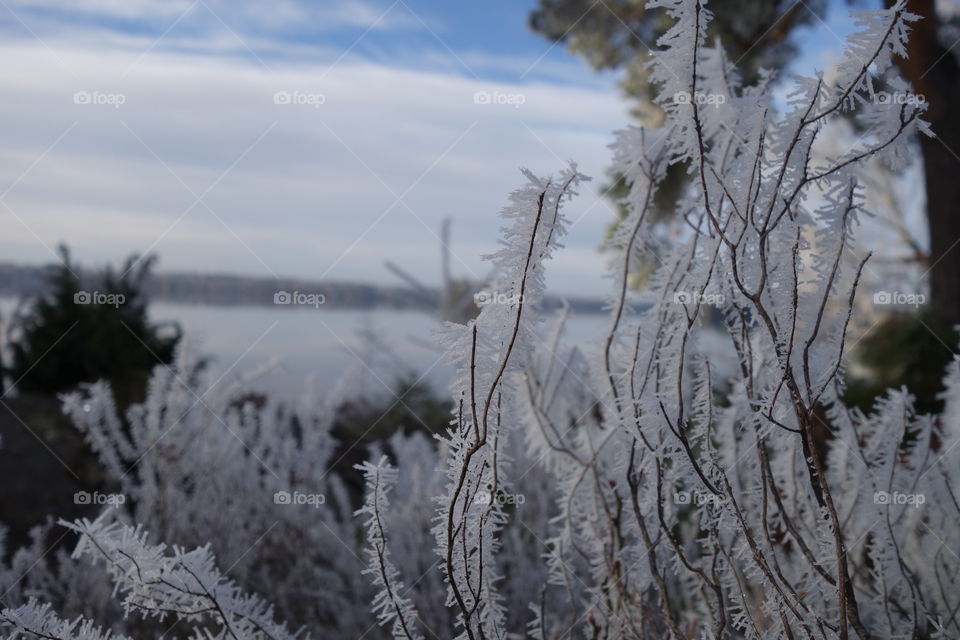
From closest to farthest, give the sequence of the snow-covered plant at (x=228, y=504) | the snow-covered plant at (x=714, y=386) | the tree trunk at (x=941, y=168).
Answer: the snow-covered plant at (x=714, y=386)
the snow-covered plant at (x=228, y=504)
the tree trunk at (x=941, y=168)

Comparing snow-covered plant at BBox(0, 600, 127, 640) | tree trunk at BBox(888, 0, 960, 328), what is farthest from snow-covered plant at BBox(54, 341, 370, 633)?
tree trunk at BBox(888, 0, 960, 328)

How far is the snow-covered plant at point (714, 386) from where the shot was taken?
4.31ft

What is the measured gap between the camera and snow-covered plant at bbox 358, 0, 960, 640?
131 cm

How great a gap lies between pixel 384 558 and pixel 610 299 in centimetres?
78

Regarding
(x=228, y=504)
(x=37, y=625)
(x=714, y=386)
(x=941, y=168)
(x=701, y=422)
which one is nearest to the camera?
(x=37, y=625)

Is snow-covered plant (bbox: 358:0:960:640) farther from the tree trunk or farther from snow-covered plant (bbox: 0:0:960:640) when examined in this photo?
the tree trunk

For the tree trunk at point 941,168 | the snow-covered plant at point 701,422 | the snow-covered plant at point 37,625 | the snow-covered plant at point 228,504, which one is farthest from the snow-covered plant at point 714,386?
the tree trunk at point 941,168

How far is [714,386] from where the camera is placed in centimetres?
168

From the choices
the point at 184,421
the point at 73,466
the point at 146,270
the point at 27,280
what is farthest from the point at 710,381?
the point at 27,280

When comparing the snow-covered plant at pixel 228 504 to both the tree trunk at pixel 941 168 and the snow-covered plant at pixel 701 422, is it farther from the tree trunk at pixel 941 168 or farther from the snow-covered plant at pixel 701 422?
the tree trunk at pixel 941 168

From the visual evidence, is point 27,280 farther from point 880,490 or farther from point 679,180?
point 880,490

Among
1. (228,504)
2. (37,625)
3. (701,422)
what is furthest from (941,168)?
(37,625)

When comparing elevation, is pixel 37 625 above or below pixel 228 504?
below

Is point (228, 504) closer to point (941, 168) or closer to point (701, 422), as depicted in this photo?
point (701, 422)
